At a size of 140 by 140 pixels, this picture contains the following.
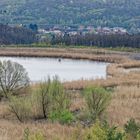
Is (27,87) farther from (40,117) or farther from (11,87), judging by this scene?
(40,117)

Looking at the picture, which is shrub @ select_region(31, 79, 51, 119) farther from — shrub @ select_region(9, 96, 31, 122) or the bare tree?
the bare tree

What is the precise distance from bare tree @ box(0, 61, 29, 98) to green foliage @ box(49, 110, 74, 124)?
8132 mm

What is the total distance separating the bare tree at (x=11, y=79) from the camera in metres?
28.7

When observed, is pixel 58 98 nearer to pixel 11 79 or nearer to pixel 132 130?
pixel 132 130

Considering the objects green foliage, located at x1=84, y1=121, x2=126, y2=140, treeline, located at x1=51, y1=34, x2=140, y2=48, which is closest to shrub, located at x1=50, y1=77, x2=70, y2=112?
green foliage, located at x1=84, y1=121, x2=126, y2=140

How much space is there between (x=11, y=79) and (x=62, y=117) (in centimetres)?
938

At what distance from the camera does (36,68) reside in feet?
184

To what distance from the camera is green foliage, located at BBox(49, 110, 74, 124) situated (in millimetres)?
19897

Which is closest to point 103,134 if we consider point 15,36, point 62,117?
point 62,117

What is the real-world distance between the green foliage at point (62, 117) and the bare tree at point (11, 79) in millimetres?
8132

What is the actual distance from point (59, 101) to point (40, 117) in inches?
42.1

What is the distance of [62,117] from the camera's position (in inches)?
795

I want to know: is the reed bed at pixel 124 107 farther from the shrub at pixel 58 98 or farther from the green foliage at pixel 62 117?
the shrub at pixel 58 98

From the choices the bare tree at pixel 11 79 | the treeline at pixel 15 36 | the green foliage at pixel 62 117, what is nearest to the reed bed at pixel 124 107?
the green foliage at pixel 62 117
